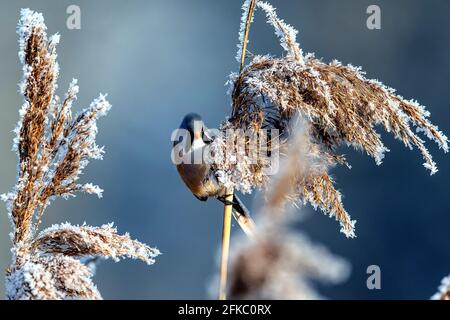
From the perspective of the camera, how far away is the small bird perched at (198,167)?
176 centimetres

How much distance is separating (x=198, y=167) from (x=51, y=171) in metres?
0.46

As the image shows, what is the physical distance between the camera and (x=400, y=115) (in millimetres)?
1846

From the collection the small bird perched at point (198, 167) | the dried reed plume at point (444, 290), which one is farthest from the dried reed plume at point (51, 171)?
the dried reed plume at point (444, 290)

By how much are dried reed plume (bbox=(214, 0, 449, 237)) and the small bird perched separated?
64 millimetres

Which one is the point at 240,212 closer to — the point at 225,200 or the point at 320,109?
the point at 225,200

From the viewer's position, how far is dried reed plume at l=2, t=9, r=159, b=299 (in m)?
1.61

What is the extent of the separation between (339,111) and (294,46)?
265mm

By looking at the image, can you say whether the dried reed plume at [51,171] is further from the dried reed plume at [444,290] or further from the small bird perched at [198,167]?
the dried reed plume at [444,290]

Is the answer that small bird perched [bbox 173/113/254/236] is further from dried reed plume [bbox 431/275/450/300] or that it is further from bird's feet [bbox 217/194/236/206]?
dried reed plume [bbox 431/275/450/300]

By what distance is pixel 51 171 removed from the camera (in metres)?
1.70

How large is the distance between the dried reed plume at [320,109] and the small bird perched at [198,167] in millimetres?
64

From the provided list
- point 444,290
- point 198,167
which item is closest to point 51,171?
point 198,167
